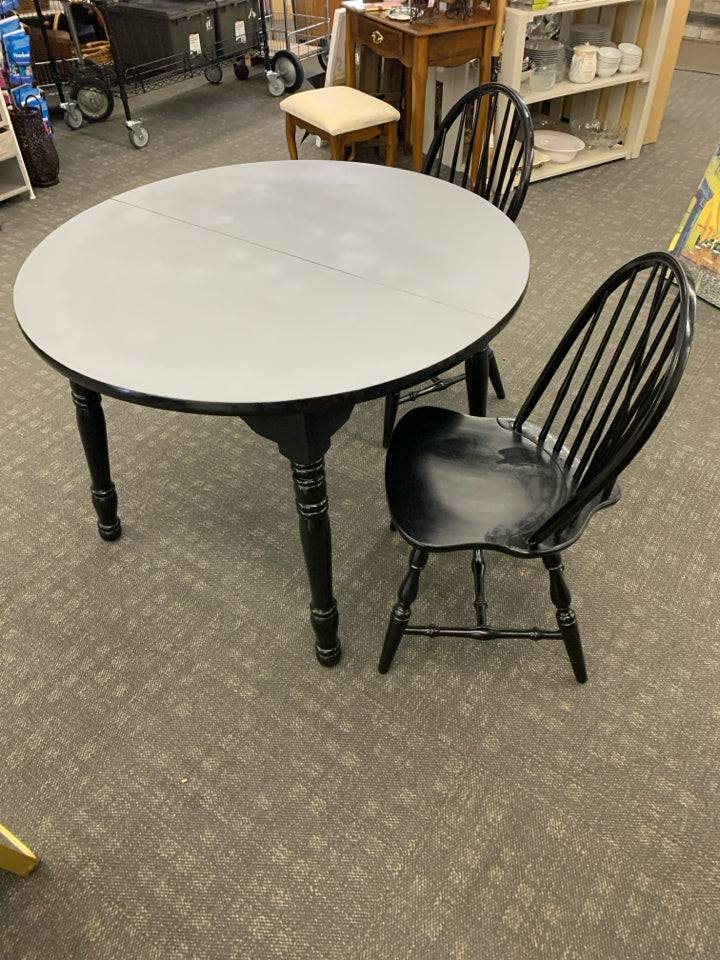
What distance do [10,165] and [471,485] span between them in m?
3.45

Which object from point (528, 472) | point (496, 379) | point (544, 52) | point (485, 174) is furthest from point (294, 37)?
point (528, 472)

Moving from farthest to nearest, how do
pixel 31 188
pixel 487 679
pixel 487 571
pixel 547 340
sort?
pixel 31 188 → pixel 547 340 → pixel 487 571 → pixel 487 679

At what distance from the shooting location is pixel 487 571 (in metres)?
1.87

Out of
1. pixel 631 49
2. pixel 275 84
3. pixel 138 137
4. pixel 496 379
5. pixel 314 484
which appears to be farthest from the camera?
pixel 275 84

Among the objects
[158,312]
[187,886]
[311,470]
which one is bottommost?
[187,886]

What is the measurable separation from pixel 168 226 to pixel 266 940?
1510mm

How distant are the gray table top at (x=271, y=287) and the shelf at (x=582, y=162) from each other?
2.20 metres

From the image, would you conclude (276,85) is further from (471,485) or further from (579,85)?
(471,485)

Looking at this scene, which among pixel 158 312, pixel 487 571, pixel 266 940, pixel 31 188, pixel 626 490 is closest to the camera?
pixel 266 940

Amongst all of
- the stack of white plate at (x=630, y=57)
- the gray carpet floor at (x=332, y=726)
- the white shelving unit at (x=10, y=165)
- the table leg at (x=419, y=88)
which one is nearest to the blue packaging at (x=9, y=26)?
the white shelving unit at (x=10, y=165)

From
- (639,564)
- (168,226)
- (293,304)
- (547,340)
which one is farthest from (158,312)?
(547,340)

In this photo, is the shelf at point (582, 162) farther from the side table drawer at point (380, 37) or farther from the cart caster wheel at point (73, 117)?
the cart caster wheel at point (73, 117)

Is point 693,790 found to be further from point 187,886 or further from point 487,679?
point 187,886

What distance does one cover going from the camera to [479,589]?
1.69 meters
